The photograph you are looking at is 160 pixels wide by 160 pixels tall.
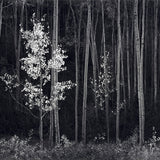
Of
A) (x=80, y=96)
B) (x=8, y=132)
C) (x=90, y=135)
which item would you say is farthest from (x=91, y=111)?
(x=8, y=132)

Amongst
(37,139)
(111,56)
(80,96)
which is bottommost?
(37,139)

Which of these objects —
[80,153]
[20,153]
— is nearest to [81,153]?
[80,153]

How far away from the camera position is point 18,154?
19.2 meters

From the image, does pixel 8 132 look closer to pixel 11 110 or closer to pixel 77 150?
pixel 11 110

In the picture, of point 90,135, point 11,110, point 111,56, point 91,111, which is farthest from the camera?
point 111,56

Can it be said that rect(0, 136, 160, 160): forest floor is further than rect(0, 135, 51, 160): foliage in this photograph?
No

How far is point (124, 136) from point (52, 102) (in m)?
7.18

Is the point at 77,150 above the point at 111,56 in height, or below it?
below

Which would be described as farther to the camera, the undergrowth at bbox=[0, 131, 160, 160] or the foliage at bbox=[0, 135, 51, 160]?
the foliage at bbox=[0, 135, 51, 160]

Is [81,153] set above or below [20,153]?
below

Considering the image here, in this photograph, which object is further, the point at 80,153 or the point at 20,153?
the point at 80,153

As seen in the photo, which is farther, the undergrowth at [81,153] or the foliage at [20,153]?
the foliage at [20,153]

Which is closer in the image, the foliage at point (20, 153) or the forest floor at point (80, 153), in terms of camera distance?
the forest floor at point (80, 153)

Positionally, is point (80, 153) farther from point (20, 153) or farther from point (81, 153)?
point (20, 153)
